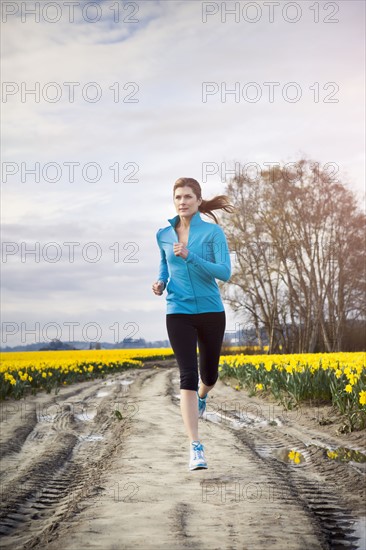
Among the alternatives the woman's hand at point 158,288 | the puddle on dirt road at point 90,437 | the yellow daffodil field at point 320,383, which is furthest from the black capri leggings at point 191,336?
the puddle on dirt road at point 90,437

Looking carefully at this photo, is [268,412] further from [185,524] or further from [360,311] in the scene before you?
[360,311]

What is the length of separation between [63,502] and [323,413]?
5.25m

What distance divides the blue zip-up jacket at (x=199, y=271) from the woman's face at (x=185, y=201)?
0.15 meters

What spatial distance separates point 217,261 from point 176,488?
1663mm

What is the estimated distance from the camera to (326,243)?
99.1 ft

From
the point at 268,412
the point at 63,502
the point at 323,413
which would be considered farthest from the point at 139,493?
the point at 268,412

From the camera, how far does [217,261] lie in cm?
455

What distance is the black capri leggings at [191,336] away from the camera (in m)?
4.47

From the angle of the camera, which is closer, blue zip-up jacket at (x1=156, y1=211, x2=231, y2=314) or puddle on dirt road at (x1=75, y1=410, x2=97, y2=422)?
blue zip-up jacket at (x1=156, y1=211, x2=231, y2=314)

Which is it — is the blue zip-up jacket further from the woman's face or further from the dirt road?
the dirt road

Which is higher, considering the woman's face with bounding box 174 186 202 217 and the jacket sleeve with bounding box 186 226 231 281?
the woman's face with bounding box 174 186 202 217

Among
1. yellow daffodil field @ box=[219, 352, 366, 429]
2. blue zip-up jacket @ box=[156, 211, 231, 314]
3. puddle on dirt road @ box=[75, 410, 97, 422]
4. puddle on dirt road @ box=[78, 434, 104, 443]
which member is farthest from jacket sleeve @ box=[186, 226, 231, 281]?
puddle on dirt road @ box=[75, 410, 97, 422]

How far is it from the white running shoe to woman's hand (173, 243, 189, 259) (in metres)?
1.39

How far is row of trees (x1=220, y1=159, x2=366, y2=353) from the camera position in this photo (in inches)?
1182
